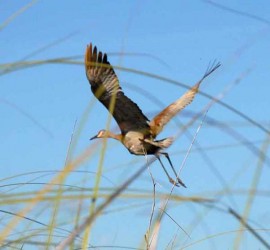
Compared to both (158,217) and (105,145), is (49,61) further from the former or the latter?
(158,217)

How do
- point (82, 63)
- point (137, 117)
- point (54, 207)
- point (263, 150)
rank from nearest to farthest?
point (82, 63) < point (263, 150) < point (54, 207) < point (137, 117)

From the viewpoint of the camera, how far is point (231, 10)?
73.2 inches

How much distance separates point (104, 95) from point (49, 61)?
651 centimetres

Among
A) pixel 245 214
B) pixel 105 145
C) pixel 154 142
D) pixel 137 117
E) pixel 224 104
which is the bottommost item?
pixel 245 214

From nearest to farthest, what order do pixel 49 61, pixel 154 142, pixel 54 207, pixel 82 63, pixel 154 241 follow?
pixel 82 63 < pixel 49 61 < pixel 154 241 < pixel 54 207 < pixel 154 142

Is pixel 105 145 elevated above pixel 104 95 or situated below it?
below

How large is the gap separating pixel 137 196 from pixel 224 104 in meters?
0.29

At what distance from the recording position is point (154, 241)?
2.17m

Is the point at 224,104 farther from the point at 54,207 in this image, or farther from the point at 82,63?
the point at 54,207

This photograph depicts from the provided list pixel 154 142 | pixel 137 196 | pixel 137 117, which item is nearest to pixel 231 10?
pixel 137 196

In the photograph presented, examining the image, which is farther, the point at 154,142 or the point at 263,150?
the point at 154,142

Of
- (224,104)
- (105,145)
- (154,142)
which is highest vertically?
(154,142)

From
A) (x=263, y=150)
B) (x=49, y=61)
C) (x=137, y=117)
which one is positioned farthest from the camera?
(x=137, y=117)

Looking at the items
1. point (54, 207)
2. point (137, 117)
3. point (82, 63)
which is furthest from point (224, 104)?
point (137, 117)
